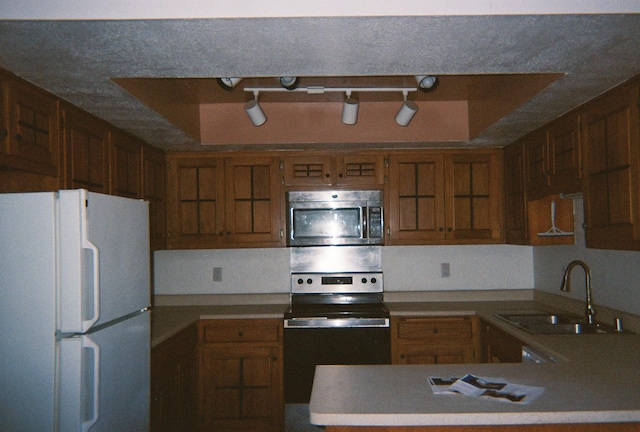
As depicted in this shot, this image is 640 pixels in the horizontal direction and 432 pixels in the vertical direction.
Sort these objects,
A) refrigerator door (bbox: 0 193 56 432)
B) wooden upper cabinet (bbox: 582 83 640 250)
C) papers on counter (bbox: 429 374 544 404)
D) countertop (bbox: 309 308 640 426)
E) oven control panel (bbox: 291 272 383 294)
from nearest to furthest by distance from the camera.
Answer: countertop (bbox: 309 308 640 426), papers on counter (bbox: 429 374 544 404), refrigerator door (bbox: 0 193 56 432), wooden upper cabinet (bbox: 582 83 640 250), oven control panel (bbox: 291 272 383 294)

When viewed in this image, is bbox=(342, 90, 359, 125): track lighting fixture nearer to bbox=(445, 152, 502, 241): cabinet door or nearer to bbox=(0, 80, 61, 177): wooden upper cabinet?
bbox=(445, 152, 502, 241): cabinet door

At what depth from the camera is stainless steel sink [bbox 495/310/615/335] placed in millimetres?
2846

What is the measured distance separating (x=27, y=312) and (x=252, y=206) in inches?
80.3

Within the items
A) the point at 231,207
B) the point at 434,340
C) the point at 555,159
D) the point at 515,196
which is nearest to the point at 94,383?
the point at 231,207

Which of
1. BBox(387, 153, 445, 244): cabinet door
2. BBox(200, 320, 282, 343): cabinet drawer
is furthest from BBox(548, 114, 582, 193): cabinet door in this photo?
BBox(200, 320, 282, 343): cabinet drawer

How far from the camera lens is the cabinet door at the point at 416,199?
12.5ft

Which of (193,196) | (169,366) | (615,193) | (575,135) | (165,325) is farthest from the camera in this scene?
(193,196)

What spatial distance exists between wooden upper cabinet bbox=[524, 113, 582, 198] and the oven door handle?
142 cm

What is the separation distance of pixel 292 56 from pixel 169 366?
2.12 m

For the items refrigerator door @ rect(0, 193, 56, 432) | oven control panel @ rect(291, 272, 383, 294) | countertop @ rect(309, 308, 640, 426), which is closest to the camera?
countertop @ rect(309, 308, 640, 426)

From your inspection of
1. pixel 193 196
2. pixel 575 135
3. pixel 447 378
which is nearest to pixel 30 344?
pixel 447 378

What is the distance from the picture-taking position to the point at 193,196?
382 centimetres

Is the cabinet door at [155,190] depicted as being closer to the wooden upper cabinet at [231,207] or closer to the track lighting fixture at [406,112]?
the wooden upper cabinet at [231,207]

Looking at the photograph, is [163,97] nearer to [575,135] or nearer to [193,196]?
[193,196]
